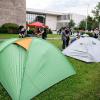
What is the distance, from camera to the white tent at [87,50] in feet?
40.4

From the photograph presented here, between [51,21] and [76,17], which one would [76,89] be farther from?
[76,17]

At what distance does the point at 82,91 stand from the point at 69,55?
228 inches

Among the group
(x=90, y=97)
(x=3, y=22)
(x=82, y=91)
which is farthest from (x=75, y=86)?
(x=3, y=22)

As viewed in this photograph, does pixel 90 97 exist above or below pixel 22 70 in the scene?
below

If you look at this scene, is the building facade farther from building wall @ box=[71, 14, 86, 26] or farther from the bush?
Result: the bush

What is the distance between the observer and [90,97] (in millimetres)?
7176

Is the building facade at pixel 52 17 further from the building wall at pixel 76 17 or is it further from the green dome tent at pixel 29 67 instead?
the green dome tent at pixel 29 67

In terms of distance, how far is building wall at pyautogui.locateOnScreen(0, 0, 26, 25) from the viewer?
45294mm

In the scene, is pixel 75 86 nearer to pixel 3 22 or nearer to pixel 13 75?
pixel 13 75

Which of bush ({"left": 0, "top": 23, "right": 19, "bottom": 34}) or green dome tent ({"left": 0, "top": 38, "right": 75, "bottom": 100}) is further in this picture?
bush ({"left": 0, "top": 23, "right": 19, "bottom": 34})

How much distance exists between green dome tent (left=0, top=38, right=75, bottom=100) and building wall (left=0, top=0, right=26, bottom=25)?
37.2m

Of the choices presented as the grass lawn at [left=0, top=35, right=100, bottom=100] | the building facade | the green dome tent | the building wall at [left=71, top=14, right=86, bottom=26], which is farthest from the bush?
the building wall at [left=71, top=14, right=86, bottom=26]

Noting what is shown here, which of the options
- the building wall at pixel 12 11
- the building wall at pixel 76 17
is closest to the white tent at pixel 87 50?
the building wall at pixel 12 11

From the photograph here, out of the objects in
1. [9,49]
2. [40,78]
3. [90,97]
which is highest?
[9,49]
